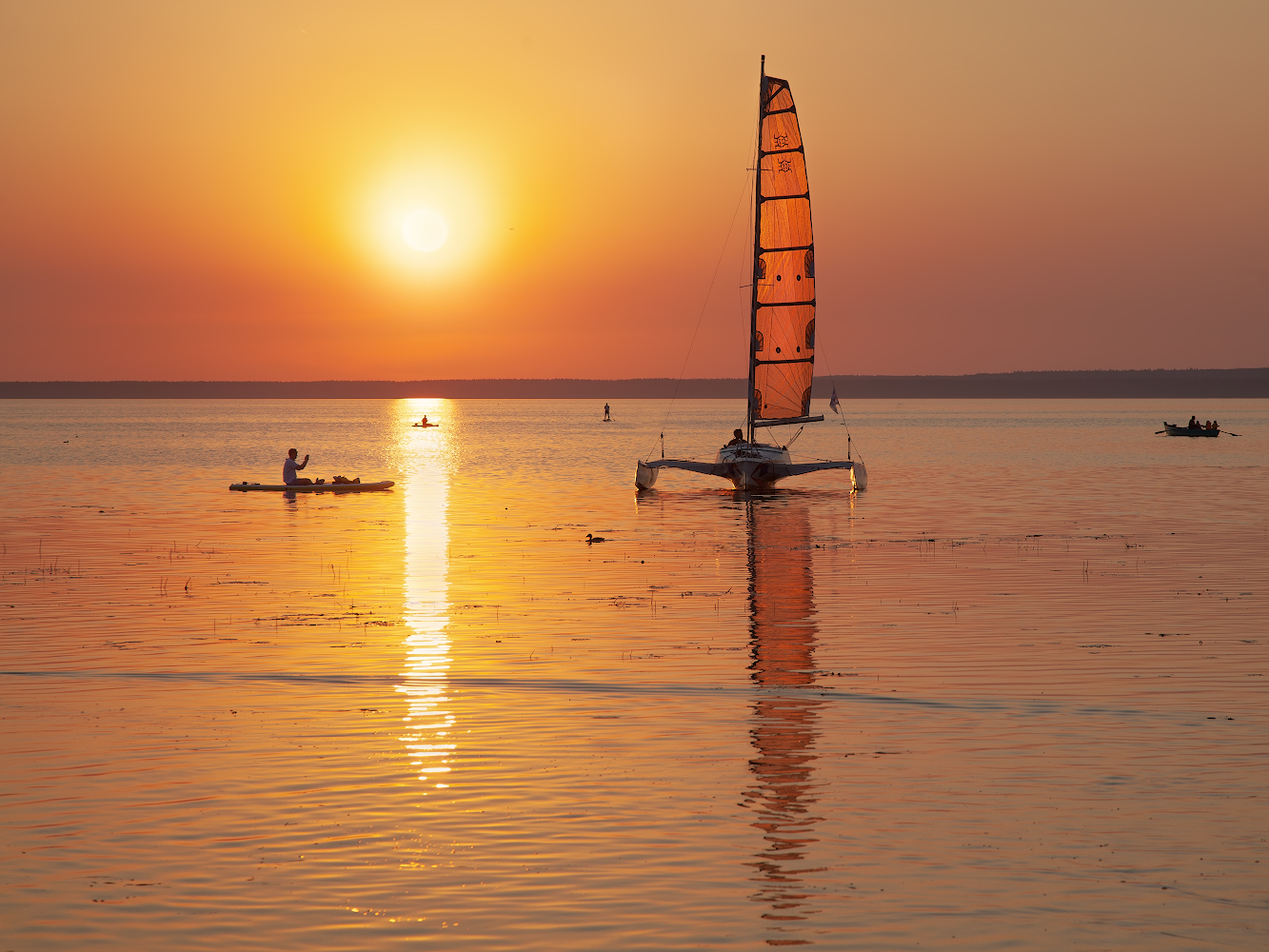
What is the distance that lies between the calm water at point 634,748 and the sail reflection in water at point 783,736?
0.23 ft

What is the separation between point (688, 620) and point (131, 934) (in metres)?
16.3

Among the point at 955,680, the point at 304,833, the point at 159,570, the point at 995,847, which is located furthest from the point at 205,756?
the point at 159,570

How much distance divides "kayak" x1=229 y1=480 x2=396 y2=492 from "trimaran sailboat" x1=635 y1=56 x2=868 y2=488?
12080 mm

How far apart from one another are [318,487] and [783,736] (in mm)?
47487

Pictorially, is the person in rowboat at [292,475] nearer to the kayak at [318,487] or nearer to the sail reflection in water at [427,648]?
the kayak at [318,487]

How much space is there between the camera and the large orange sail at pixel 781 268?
6719 cm

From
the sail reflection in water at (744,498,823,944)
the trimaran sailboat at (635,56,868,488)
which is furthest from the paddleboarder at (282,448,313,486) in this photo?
the sail reflection in water at (744,498,823,944)

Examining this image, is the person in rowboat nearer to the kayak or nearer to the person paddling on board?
the person paddling on board

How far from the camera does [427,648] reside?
74.9 ft

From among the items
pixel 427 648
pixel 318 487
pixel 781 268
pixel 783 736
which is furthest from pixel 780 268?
pixel 783 736

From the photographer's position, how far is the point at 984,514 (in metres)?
53.2

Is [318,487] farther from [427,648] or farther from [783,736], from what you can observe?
[783,736]

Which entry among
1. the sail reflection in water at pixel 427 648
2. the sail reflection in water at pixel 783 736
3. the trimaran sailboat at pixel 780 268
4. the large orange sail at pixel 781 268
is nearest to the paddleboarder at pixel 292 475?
the sail reflection in water at pixel 427 648

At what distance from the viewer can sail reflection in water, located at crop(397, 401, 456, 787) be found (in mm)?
15750
